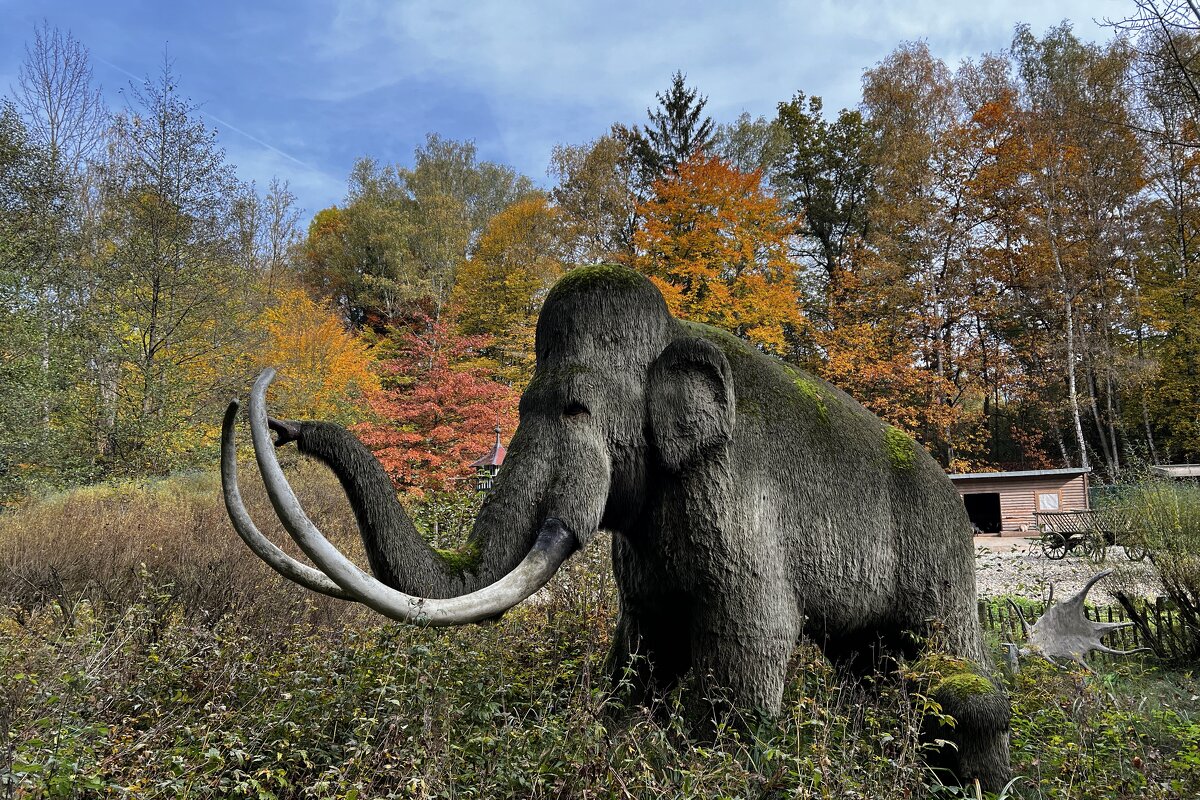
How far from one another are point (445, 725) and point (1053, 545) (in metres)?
16.2

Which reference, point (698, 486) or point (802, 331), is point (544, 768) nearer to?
point (698, 486)

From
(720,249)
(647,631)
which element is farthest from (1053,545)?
(647,631)

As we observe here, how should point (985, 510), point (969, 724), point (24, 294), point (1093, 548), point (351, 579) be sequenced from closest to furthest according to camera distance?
point (351, 579), point (969, 724), point (24, 294), point (1093, 548), point (985, 510)

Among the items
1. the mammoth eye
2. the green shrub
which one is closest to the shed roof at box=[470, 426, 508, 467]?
the green shrub

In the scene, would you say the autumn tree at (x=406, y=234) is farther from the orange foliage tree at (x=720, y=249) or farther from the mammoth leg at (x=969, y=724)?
the mammoth leg at (x=969, y=724)

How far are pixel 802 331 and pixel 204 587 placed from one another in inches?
787

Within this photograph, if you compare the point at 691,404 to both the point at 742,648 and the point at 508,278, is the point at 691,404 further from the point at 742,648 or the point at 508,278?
the point at 508,278

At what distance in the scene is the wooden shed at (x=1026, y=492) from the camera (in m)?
18.1

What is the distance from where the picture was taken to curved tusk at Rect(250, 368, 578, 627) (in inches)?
74.0

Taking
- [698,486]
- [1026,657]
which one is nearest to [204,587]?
[698,486]

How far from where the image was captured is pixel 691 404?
2.53m

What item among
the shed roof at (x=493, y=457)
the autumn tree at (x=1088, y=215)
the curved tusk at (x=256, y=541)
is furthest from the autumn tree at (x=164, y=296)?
the autumn tree at (x=1088, y=215)

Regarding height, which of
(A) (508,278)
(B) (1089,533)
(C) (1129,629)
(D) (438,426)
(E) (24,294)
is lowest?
(C) (1129,629)

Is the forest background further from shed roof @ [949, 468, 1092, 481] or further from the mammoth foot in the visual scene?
the mammoth foot
